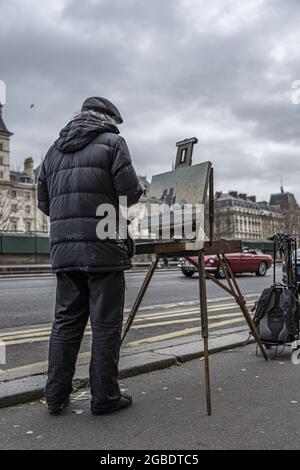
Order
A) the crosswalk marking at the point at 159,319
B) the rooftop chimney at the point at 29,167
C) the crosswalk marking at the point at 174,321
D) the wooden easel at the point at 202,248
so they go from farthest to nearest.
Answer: the rooftop chimney at the point at 29,167 → the crosswalk marking at the point at 174,321 → the crosswalk marking at the point at 159,319 → the wooden easel at the point at 202,248

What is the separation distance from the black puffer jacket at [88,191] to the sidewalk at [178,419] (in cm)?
104

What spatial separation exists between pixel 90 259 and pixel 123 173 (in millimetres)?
648

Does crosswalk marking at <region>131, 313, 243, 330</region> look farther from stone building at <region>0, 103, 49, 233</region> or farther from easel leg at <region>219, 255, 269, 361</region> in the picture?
stone building at <region>0, 103, 49, 233</region>

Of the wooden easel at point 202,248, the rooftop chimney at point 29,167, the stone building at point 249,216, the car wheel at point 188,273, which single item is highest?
the rooftop chimney at point 29,167

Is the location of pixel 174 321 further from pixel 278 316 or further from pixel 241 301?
pixel 241 301

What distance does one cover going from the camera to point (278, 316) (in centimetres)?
590

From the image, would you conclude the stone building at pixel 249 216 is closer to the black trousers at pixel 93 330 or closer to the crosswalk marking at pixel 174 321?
the crosswalk marking at pixel 174 321

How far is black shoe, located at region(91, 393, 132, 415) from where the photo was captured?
12.7 feet

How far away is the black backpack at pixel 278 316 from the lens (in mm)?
5827

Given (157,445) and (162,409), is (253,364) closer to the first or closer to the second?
(162,409)

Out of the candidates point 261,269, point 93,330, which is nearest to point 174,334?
point 93,330

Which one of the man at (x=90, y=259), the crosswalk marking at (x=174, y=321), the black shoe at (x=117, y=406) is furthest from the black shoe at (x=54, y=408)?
the crosswalk marking at (x=174, y=321)

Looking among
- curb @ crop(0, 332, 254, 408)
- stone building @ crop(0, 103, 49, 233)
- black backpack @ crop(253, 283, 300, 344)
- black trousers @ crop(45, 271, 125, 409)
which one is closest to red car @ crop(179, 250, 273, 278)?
curb @ crop(0, 332, 254, 408)
